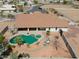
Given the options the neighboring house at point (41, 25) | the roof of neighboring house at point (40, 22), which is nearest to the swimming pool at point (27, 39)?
the neighboring house at point (41, 25)

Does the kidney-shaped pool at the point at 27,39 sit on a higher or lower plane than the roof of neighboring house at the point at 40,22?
lower

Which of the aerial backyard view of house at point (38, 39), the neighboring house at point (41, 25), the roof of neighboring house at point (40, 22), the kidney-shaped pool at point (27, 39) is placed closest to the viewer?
the aerial backyard view of house at point (38, 39)

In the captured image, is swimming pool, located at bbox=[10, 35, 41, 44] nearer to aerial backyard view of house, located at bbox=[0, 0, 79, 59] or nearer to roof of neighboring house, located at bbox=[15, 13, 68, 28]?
aerial backyard view of house, located at bbox=[0, 0, 79, 59]

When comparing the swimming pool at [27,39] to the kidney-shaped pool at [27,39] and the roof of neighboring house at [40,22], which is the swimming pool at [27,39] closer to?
the kidney-shaped pool at [27,39]

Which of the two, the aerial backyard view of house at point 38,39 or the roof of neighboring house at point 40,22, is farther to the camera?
the roof of neighboring house at point 40,22

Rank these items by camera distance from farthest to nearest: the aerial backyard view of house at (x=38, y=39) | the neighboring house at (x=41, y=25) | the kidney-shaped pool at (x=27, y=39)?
1. the neighboring house at (x=41, y=25)
2. the kidney-shaped pool at (x=27, y=39)
3. the aerial backyard view of house at (x=38, y=39)

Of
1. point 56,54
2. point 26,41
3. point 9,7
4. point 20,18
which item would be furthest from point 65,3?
point 56,54

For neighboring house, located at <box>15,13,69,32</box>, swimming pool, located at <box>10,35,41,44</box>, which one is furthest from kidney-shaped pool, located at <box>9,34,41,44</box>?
neighboring house, located at <box>15,13,69,32</box>

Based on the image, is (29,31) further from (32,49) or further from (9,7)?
(9,7)

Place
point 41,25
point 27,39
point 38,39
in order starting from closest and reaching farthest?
point 38,39
point 27,39
point 41,25

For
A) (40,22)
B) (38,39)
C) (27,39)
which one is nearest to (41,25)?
(40,22)

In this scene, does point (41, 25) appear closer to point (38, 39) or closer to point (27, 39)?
point (38, 39)
